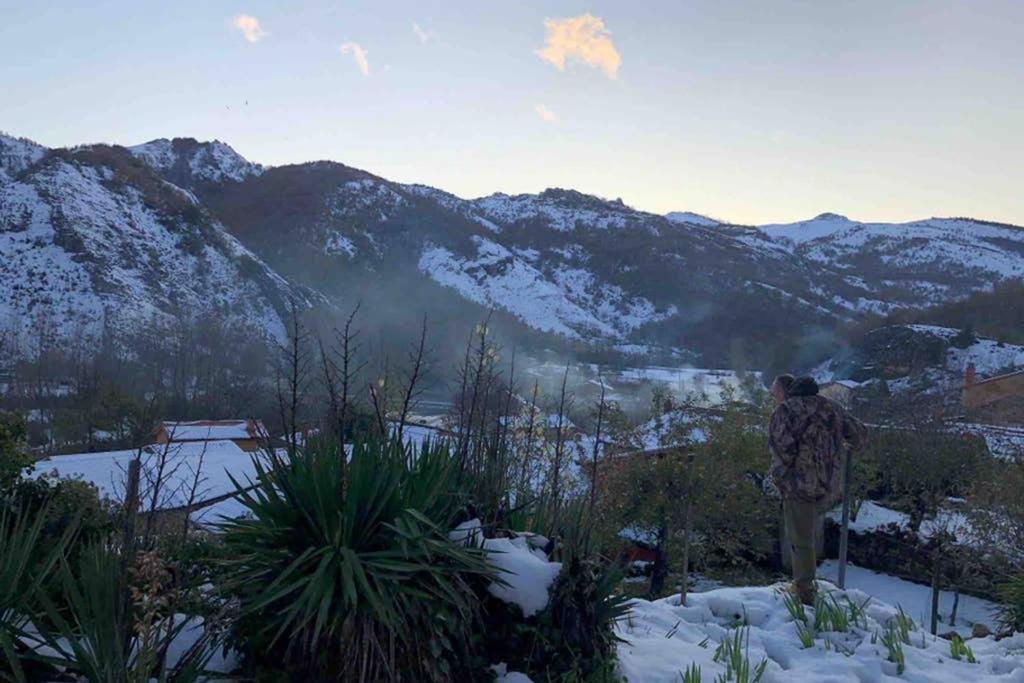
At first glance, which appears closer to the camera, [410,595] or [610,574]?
[410,595]

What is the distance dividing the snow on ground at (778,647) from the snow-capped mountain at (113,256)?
4951 cm

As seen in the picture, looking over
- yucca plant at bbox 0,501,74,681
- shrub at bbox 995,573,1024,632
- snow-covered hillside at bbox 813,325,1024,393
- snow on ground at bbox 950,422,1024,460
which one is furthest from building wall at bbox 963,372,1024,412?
yucca plant at bbox 0,501,74,681

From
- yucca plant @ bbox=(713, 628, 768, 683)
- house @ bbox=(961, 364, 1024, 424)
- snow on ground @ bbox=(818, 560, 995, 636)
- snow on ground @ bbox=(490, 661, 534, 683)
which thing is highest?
snow on ground @ bbox=(490, 661, 534, 683)

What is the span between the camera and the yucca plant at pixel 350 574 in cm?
342

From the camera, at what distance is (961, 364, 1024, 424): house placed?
117 ft

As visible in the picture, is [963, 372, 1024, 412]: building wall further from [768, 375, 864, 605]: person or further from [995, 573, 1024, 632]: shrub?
[768, 375, 864, 605]: person

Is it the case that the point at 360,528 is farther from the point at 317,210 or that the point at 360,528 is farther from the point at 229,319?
the point at 317,210

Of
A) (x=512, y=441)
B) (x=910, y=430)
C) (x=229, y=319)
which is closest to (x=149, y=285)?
(x=229, y=319)

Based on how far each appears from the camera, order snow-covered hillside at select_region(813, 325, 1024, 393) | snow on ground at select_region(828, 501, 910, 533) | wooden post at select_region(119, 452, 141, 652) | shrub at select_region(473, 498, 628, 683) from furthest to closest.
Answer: snow-covered hillside at select_region(813, 325, 1024, 393), snow on ground at select_region(828, 501, 910, 533), shrub at select_region(473, 498, 628, 683), wooden post at select_region(119, 452, 141, 652)

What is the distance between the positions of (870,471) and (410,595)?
68.4ft

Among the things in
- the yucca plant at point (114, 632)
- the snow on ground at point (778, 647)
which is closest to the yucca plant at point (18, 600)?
the yucca plant at point (114, 632)

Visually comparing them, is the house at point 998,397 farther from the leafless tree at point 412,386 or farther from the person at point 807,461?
the leafless tree at point 412,386

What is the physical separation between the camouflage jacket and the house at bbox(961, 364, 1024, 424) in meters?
33.9

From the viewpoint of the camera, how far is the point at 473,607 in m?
3.80
